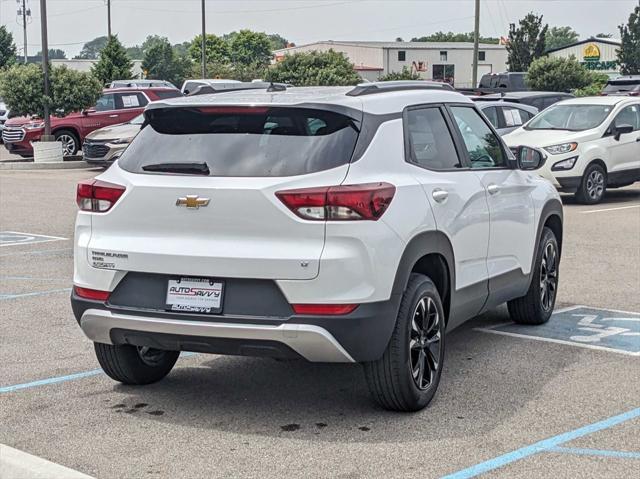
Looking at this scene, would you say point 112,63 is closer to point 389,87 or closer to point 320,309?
point 389,87

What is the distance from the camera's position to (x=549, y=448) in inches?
213

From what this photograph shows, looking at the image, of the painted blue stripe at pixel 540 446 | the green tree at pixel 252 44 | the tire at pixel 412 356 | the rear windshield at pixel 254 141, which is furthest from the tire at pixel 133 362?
the green tree at pixel 252 44

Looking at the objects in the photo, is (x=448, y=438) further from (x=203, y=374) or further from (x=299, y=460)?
(x=203, y=374)

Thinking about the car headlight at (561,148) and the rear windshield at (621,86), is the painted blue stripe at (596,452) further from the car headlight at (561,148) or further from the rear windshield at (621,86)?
the rear windshield at (621,86)

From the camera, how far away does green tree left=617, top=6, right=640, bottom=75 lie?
75.6m

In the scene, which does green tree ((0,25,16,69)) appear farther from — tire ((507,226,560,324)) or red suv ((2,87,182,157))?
tire ((507,226,560,324))

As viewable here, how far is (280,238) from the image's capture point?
549cm

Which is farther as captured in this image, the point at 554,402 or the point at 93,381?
the point at 93,381

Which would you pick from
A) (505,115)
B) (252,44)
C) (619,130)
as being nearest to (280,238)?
(619,130)

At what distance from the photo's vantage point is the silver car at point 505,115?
2105cm

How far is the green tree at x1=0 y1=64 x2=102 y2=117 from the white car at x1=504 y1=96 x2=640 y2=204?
13.1 metres

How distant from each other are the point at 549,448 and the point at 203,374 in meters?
2.49

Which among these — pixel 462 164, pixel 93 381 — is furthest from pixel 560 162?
pixel 93 381

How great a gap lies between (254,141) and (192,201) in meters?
0.48
